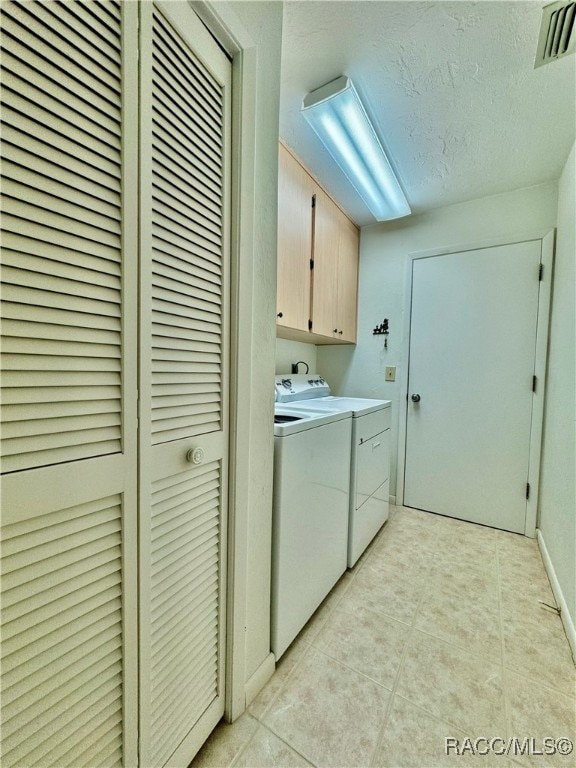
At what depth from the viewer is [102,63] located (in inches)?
22.2

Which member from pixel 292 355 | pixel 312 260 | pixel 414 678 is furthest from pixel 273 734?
pixel 312 260

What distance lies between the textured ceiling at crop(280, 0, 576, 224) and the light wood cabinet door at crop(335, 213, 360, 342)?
1.85 ft

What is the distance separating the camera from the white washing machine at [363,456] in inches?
65.7

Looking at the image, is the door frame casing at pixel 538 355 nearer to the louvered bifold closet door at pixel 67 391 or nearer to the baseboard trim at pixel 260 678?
the baseboard trim at pixel 260 678

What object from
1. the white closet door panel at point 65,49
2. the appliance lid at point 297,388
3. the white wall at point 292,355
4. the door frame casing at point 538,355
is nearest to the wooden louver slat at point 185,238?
the white closet door panel at point 65,49

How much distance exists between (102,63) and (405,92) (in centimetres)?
148

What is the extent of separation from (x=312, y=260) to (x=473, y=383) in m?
1.54

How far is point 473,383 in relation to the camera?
232cm

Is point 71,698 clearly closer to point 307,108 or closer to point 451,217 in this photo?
point 307,108

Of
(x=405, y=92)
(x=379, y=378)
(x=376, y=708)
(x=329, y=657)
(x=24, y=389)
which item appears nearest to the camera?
(x=24, y=389)

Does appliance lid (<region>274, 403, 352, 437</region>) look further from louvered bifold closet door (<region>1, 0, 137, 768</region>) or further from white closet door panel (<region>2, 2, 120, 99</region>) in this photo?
white closet door panel (<region>2, 2, 120, 99</region>)

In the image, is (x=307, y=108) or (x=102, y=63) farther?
(x=307, y=108)

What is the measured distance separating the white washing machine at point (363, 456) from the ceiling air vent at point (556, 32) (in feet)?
5.53

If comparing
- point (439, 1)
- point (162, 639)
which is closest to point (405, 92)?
point (439, 1)
